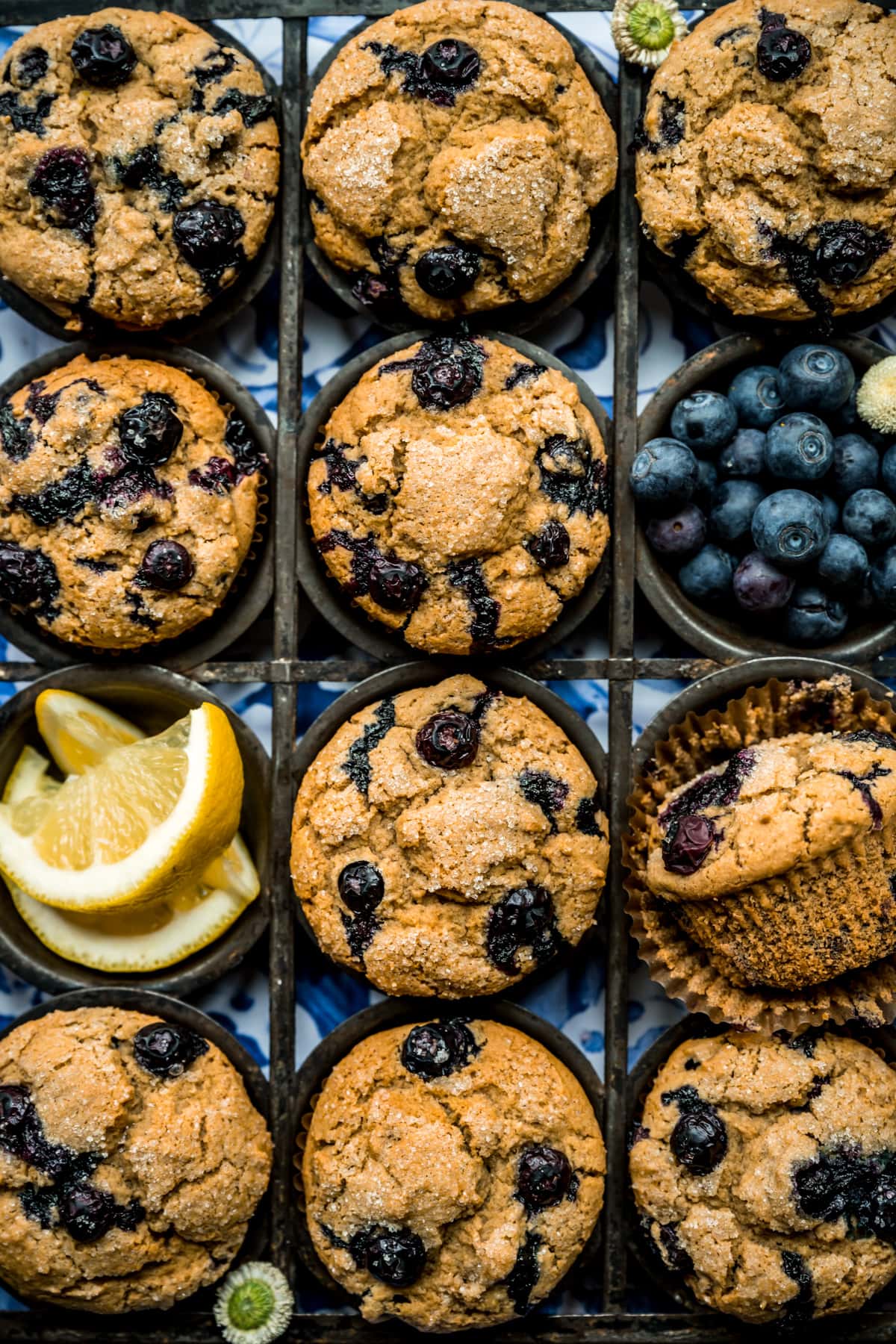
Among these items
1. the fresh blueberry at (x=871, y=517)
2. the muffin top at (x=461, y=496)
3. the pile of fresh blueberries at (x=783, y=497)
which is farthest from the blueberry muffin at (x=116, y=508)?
the fresh blueberry at (x=871, y=517)

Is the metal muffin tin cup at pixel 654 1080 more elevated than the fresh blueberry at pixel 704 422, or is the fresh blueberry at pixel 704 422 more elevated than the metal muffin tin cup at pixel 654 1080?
the fresh blueberry at pixel 704 422

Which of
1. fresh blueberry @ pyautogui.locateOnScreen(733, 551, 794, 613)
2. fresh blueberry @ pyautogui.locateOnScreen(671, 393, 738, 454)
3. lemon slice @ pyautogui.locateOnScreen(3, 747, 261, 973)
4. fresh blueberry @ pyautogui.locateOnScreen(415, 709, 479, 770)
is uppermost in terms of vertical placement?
fresh blueberry @ pyautogui.locateOnScreen(671, 393, 738, 454)

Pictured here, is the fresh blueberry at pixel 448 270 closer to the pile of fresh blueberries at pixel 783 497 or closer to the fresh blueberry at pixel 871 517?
the pile of fresh blueberries at pixel 783 497

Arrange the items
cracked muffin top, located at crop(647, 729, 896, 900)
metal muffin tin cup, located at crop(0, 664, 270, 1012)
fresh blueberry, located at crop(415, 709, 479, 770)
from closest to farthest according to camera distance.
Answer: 1. cracked muffin top, located at crop(647, 729, 896, 900)
2. fresh blueberry, located at crop(415, 709, 479, 770)
3. metal muffin tin cup, located at crop(0, 664, 270, 1012)

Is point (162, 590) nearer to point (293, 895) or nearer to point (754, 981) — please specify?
point (293, 895)

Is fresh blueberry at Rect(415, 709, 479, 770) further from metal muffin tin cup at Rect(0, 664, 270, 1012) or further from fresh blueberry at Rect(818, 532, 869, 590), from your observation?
fresh blueberry at Rect(818, 532, 869, 590)

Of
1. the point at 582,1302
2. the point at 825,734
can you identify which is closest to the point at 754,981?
the point at 825,734

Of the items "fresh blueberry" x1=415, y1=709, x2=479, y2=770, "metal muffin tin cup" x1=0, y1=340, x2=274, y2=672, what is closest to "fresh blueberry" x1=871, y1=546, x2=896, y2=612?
"fresh blueberry" x1=415, y1=709, x2=479, y2=770
